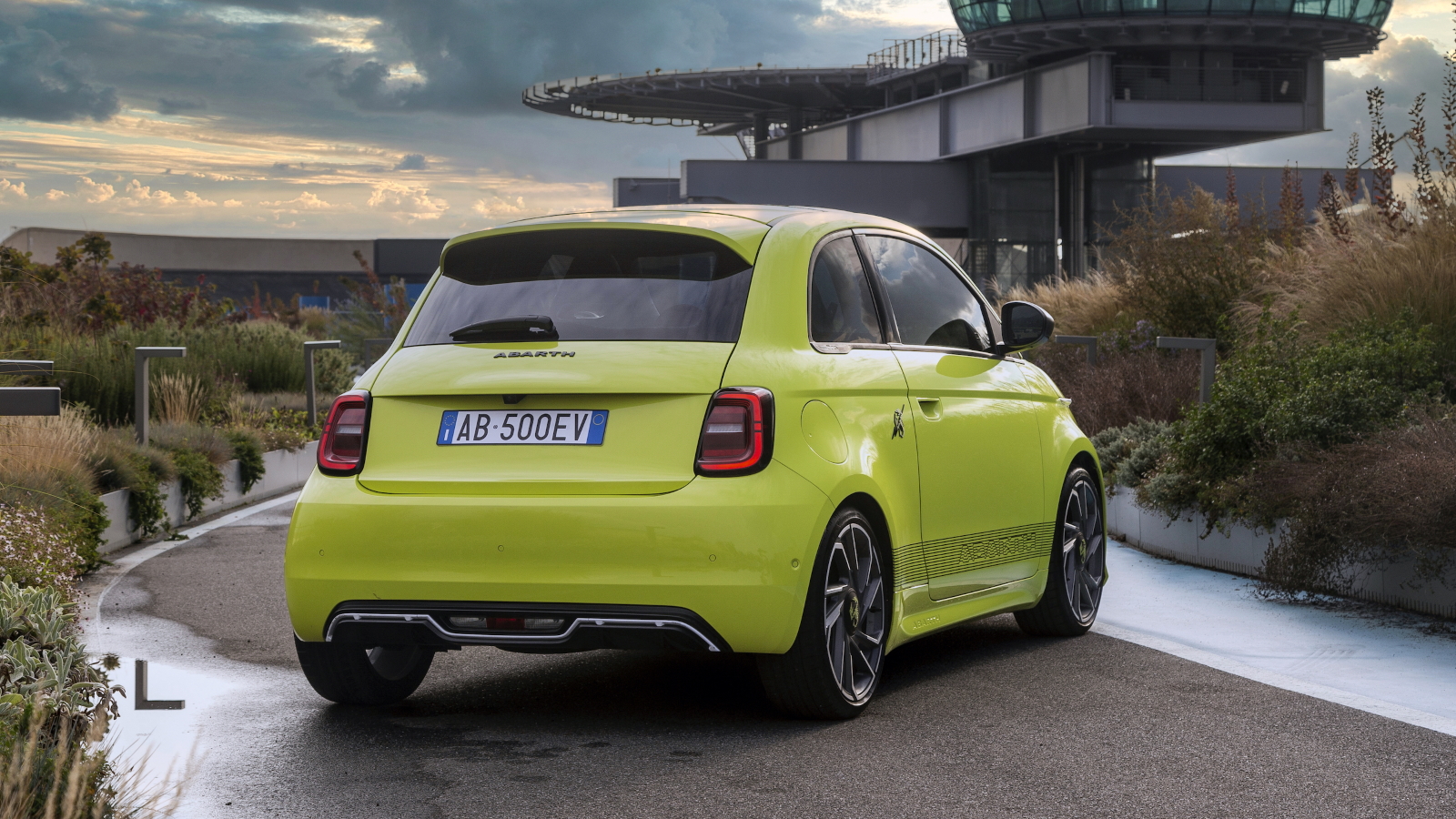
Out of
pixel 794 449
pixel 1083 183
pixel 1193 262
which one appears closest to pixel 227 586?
pixel 794 449

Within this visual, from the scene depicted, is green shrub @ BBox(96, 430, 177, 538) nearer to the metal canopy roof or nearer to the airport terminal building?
the airport terminal building

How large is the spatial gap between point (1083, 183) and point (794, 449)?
56.2 meters

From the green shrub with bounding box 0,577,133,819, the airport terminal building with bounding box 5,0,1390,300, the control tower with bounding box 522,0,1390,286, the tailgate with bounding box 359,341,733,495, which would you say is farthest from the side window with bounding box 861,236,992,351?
the control tower with bounding box 522,0,1390,286

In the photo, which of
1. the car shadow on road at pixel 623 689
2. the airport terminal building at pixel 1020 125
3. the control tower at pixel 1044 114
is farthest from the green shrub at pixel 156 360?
the control tower at pixel 1044 114

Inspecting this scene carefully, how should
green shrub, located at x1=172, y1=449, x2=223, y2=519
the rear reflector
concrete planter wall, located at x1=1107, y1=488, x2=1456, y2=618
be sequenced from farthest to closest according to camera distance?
1. green shrub, located at x1=172, y1=449, x2=223, y2=519
2. concrete planter wall, located at x1=1107, y1=488, x2=1456, y2=618
3. the rear reflector

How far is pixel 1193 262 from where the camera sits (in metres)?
17.2

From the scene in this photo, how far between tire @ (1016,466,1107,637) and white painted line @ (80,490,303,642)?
3288 mm

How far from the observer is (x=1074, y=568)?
7488 mm

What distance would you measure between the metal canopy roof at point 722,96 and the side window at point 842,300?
71053mm

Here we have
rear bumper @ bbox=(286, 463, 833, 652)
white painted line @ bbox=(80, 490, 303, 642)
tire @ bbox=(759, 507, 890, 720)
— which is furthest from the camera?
white painted line @ bbox=(80, 490, 303, 642)

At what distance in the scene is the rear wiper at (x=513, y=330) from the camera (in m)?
5.52

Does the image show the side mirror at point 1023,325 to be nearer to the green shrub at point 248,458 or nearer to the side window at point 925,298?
the side window at point 925,298

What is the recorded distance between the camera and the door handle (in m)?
6.15

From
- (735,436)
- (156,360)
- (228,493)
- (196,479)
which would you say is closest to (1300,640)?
(735,436)
